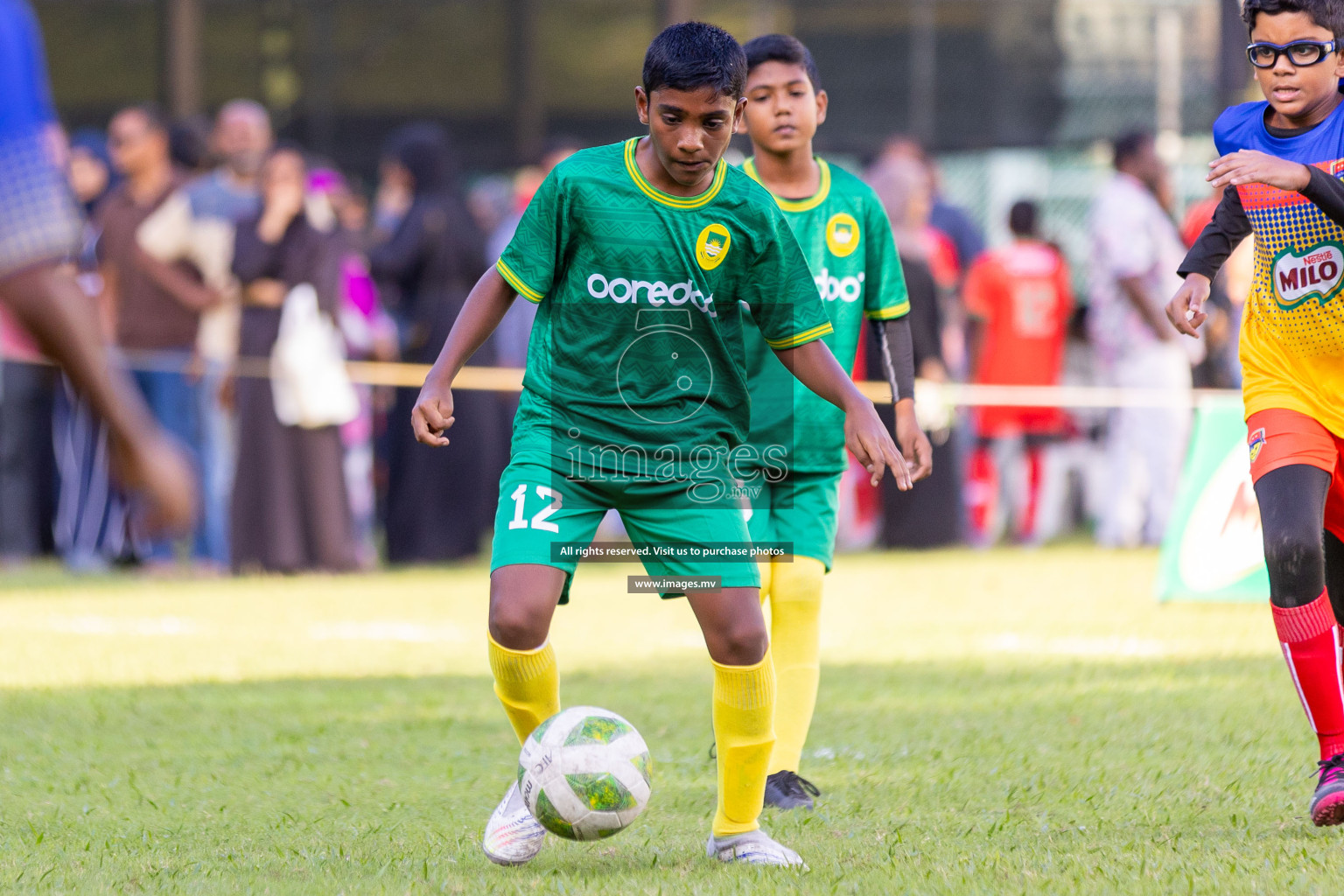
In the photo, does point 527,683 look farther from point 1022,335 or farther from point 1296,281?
point 1022,335

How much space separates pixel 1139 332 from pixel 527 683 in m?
9.20

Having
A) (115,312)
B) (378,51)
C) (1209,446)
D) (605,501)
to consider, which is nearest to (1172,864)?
(605,501)

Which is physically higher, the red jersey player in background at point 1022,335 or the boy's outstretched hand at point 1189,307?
the boy's outstretched hand at point 1189,307

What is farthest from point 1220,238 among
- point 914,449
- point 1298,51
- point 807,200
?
point 807,200

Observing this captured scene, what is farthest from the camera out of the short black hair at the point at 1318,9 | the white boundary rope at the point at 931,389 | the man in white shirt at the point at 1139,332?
the man in white shirt at the point at 1139,332

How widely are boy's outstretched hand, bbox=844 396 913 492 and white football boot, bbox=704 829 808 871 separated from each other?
0.92 m

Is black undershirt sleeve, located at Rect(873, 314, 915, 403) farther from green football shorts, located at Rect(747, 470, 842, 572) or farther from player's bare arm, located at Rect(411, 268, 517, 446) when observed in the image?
player's bare arm, located at Rect(411, 268, 517, 446)

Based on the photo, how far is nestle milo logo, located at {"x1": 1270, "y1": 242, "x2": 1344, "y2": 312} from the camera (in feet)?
16.3

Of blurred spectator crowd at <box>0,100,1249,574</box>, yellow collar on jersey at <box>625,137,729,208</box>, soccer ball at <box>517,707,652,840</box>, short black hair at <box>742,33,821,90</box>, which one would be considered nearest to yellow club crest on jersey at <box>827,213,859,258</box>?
short black hair at <box>742,33,821,90</box>

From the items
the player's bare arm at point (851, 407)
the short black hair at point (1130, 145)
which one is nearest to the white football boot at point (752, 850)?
the player's bare arm at point (851, 407)

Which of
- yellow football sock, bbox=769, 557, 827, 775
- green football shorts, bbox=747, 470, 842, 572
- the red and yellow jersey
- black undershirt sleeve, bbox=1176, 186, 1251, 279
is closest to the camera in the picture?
the red and yellow jersey

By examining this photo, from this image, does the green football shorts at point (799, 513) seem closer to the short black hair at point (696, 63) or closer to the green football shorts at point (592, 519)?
the green football shorts at point (592, 519)

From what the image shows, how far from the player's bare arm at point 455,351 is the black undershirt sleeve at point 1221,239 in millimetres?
1894

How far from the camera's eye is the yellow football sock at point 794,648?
545cm
